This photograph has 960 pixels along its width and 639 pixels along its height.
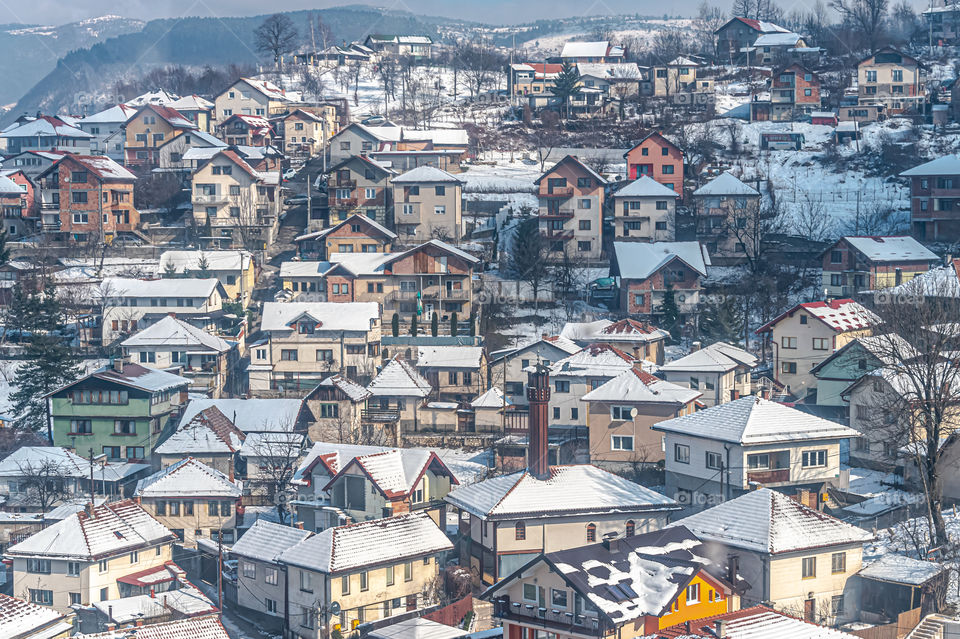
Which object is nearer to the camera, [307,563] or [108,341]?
[307,563]

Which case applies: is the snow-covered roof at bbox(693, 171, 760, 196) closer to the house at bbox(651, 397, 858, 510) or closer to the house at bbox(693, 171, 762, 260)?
the house at bbox(693, 171, 762, 260)

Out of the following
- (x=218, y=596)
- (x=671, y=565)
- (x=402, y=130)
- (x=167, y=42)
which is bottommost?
(x=218, y=596)

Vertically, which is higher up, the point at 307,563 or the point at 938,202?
the point at 938,202

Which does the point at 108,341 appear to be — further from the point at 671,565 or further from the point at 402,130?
the point at 671,565

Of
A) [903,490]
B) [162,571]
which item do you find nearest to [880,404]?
[903,490]

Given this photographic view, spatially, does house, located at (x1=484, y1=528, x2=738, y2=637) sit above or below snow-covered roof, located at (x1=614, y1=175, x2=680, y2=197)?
below

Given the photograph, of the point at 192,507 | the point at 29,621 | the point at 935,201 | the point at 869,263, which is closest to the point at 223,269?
the point at 192,507

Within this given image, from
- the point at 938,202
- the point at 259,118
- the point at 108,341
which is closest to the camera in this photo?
the point at 108,341

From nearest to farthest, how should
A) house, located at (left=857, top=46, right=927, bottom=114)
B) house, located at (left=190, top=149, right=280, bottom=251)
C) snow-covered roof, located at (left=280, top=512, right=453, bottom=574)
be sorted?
snow-covered roof, located at (left=280, top=512, right=453, bottom=574)
house, located at (left=190, top=149, right=280, bottom=251)
house, located at (left=857, top=46, right=927, bottom=114)

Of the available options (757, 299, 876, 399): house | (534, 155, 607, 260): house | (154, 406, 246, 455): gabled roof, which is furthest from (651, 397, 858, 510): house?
(534, 155, 607, 260): house
